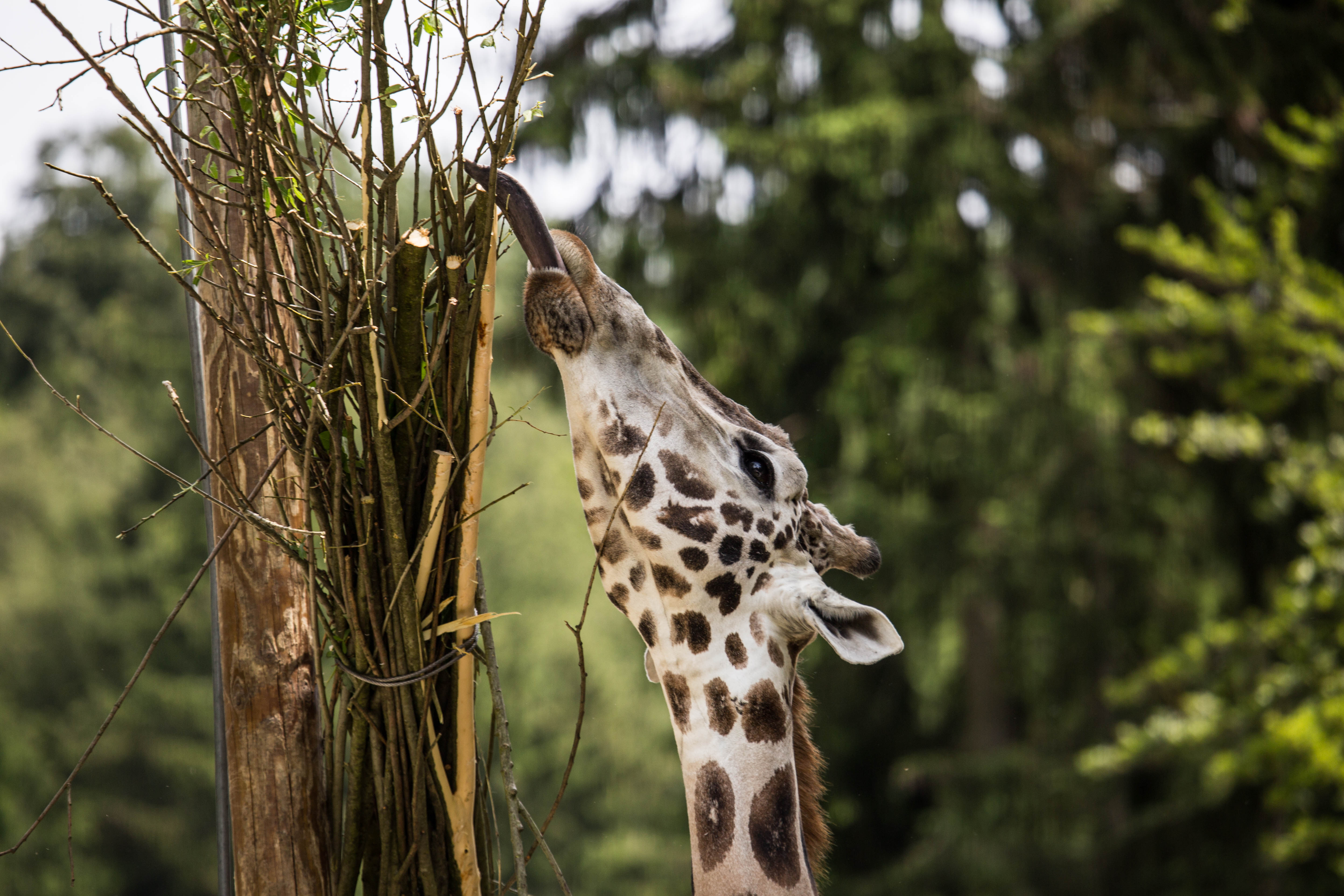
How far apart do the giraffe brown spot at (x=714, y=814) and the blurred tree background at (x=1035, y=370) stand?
3324 millimetres

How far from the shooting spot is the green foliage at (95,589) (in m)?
9.73

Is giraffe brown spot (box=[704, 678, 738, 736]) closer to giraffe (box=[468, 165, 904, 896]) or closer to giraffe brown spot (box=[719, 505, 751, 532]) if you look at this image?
giraffe (box=[468, 165, 904, 896])

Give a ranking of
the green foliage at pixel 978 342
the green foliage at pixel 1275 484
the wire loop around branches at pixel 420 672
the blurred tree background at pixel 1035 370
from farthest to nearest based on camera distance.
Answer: the green foliage at pixel 978 342, the blurred tree background at pixel 1035 370, the green foliage at pixel 1275 484, the wire loop around branches at pixel 420 672

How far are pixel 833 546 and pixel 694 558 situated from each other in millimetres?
237

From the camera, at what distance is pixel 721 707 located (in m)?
1.18

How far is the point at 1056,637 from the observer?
21.3 ft

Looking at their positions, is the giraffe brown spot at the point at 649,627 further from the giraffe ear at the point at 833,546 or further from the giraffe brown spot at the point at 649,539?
the giraffe ear at the point at 833,546

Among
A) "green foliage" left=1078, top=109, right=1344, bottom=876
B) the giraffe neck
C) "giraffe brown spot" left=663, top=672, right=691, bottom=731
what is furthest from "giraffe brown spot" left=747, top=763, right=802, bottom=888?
"green foliage" left=1078, top=109, right=1344, bottom=876

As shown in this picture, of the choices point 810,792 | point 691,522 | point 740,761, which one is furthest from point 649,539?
point 810,792

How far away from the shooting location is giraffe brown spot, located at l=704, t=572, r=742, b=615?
47.2 inches

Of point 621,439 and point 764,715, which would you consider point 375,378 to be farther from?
point 764,715

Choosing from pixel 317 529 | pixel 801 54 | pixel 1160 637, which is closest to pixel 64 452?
pixel 801 54

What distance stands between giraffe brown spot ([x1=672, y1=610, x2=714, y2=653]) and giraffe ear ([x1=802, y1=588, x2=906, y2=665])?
111 mm

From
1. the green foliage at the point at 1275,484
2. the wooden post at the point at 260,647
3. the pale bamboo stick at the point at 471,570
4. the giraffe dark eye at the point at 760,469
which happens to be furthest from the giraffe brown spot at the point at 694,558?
the green foliage at the point at 1275,484
